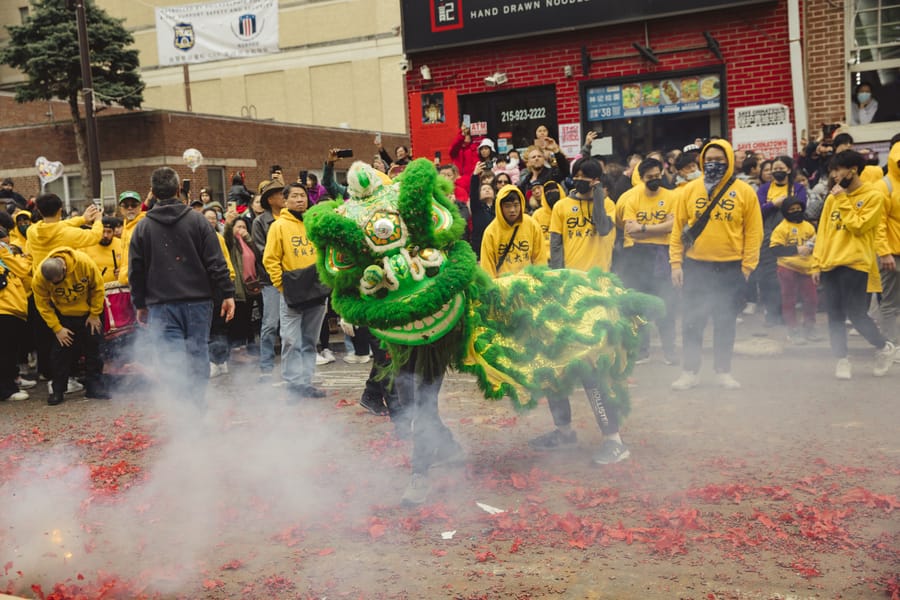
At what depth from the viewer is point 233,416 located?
757 cm

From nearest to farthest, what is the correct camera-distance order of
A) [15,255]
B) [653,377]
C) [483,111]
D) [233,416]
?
1. [233,416]
2. [653,377]
3. [15,255]
4. [483,111]

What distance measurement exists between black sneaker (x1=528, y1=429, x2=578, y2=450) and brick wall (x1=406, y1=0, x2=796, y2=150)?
953 centimetres

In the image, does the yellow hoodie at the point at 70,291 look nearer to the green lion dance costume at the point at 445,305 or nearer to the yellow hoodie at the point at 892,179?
the green lion dance costume at the point at 445,305

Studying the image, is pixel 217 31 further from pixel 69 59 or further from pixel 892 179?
pixel 892 179

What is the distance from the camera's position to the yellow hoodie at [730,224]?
7.12m

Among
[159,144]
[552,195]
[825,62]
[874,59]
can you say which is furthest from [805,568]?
[159,144]

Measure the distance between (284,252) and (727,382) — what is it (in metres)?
4.05

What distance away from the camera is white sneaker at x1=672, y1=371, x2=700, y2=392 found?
7.45 meters

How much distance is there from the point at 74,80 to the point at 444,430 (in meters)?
26.1

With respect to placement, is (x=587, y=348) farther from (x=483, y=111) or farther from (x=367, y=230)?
(x=483, y=111)

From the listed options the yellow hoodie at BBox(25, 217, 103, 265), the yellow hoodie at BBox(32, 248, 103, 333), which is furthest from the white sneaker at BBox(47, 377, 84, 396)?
the yellow hoodie at BBox(25, 217, 103, 265)

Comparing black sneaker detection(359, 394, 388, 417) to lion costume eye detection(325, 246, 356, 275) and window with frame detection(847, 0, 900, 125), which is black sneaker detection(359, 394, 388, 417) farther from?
window with frame detection(847, 0, 900, 125)

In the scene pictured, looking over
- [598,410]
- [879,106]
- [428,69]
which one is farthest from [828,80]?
[598,410]

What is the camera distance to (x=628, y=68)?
1452cm
